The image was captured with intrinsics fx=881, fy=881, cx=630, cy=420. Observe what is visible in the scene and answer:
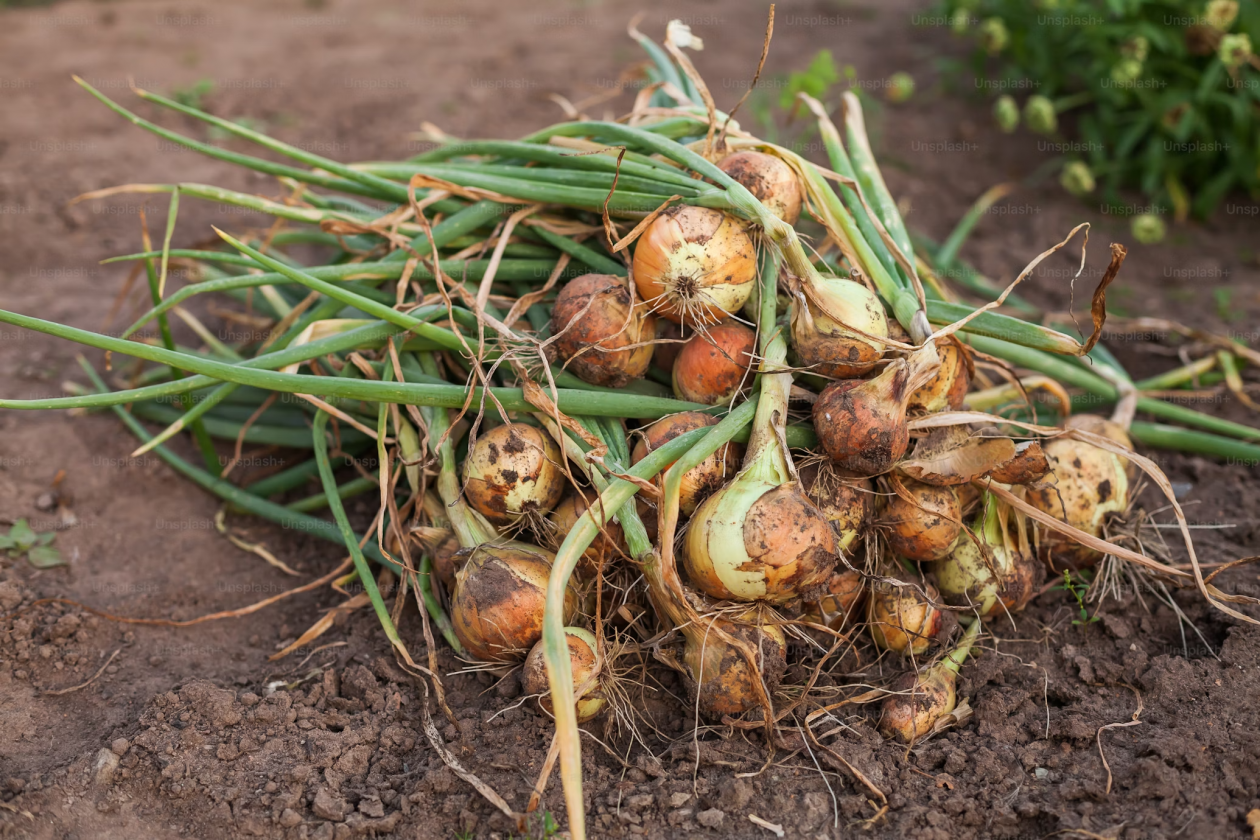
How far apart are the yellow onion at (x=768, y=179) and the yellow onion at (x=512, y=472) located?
2.42ft

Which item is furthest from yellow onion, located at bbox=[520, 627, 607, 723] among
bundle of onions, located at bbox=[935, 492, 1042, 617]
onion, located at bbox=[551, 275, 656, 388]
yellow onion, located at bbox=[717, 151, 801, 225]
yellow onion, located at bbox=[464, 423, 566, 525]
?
yellow onion, located at bbox=[717, 151, 801, 225]

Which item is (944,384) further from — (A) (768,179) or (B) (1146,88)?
(B) (1146,88)

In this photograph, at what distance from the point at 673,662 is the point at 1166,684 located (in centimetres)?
102

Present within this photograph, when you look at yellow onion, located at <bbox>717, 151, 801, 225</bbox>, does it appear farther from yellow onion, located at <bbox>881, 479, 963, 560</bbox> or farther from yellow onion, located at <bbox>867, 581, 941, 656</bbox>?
yellow onion, located at <bbox>867, 581, 941, 656</bbox>

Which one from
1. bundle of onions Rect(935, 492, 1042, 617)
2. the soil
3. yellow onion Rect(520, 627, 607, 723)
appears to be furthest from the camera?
bundle of onions Rect(935, 492, 1042, 617)

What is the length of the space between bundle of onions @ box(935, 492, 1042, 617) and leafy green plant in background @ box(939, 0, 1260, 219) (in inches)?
87.9

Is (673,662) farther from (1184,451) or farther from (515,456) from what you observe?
(1184,451)

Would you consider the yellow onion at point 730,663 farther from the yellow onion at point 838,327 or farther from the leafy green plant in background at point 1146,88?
the leafy green plant in background at point 1146,88

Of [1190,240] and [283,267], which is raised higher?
[283,267]

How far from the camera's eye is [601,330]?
187 cm

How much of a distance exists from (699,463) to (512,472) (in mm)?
390

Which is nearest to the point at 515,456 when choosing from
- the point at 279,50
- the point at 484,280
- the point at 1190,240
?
the point at 484,280

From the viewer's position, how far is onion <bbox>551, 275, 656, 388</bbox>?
1874 mm

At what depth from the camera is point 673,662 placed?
1762mm
